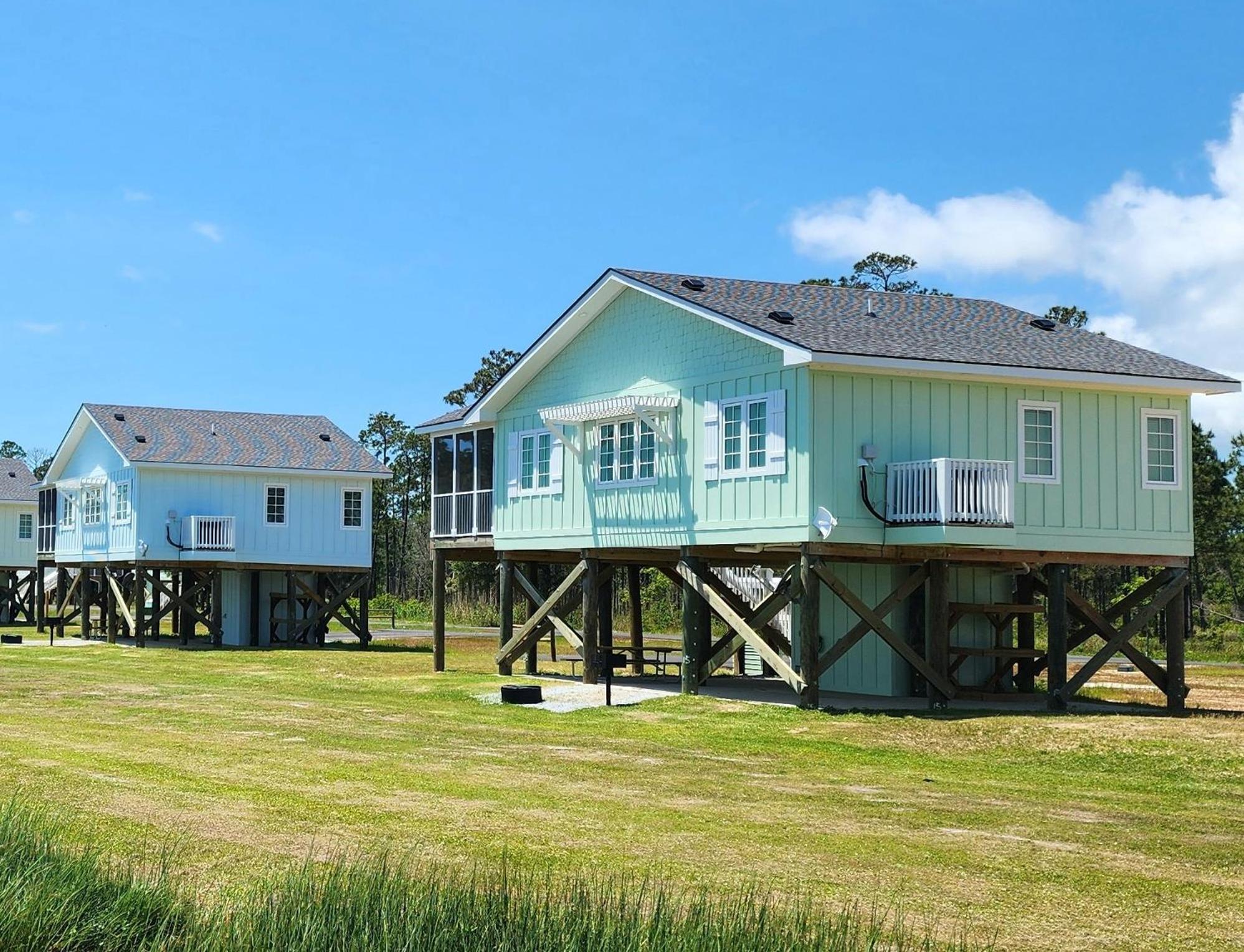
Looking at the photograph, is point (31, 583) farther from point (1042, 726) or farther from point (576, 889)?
point (576, 889)

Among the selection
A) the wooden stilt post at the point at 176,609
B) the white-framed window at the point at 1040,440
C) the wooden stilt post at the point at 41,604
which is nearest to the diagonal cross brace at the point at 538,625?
the white-framed window at the point at 1040,440

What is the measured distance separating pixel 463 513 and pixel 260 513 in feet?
43.0

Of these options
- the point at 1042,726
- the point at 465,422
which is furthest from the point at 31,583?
the point at 1042,726

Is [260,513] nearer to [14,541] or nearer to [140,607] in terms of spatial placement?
[140,607]

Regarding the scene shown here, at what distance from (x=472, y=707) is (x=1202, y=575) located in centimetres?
4989

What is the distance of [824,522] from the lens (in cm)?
2244

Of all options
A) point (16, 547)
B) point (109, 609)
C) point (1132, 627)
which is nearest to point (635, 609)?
point (1132, 627)

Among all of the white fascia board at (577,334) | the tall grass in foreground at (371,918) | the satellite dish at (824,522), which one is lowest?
the tall grass in foreground at (371,918)

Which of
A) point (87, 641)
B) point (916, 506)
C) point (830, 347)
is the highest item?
point (830, 347)

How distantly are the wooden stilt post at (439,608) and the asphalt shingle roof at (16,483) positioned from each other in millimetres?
32459

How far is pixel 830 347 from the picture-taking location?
Answer: 22.6 m

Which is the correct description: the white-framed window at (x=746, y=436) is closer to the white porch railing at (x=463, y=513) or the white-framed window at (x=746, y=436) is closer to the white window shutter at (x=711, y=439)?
the white window shutter at (x=711, y=439)

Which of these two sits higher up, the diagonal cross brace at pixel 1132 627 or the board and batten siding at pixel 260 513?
the board and batten siding at pixel 260 513

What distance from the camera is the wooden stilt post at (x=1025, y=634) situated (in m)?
27.0
